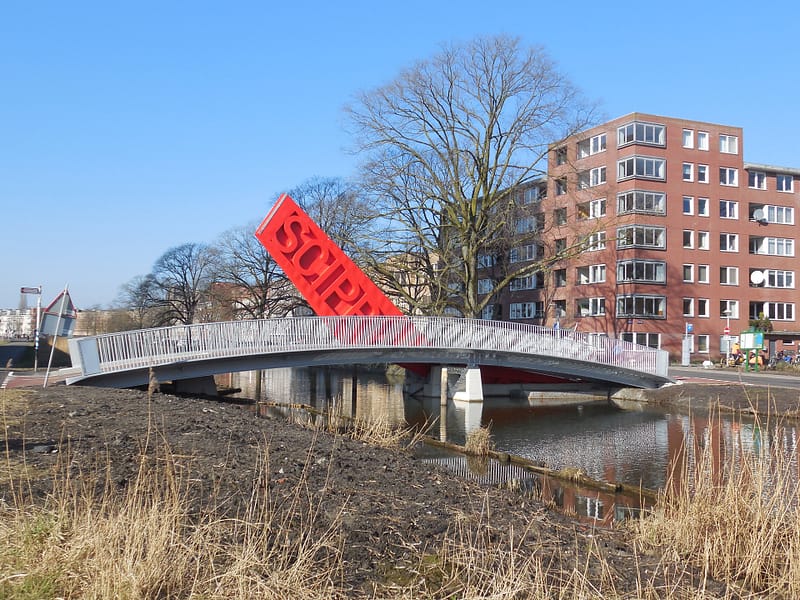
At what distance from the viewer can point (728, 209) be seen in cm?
5175

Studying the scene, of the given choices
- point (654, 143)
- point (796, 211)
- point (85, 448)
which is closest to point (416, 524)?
point (85, 448)

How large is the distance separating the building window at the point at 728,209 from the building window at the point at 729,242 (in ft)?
4.17

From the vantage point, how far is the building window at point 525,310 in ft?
187

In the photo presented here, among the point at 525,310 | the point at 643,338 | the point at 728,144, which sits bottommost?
the point at 643,338

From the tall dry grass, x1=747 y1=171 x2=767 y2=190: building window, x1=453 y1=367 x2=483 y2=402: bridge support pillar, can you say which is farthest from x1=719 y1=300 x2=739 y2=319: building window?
the tall dry grass

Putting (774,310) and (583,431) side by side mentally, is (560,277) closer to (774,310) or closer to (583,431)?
(774,310)

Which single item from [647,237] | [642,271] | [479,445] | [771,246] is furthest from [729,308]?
[479,445]

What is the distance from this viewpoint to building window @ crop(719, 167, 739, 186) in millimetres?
51719

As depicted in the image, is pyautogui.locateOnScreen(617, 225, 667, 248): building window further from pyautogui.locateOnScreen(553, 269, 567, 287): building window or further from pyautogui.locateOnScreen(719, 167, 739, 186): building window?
pyautogui.locateOnScreen(719, 167, 739, 186): building window

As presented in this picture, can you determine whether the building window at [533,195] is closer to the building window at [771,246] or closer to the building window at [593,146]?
the building window at [593,146]

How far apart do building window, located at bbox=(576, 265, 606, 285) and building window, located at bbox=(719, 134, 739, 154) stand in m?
12.1

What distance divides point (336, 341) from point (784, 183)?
44054 millimetres

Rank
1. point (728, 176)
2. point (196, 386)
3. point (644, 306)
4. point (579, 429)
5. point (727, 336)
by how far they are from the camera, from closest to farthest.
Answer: point (579, 429)
point (196, 386)
point (727, 336)
point (644, 306)
point (728, 176)

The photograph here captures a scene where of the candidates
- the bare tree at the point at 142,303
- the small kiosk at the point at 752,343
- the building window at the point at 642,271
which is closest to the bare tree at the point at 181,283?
the bare tree at the point at 142,303
